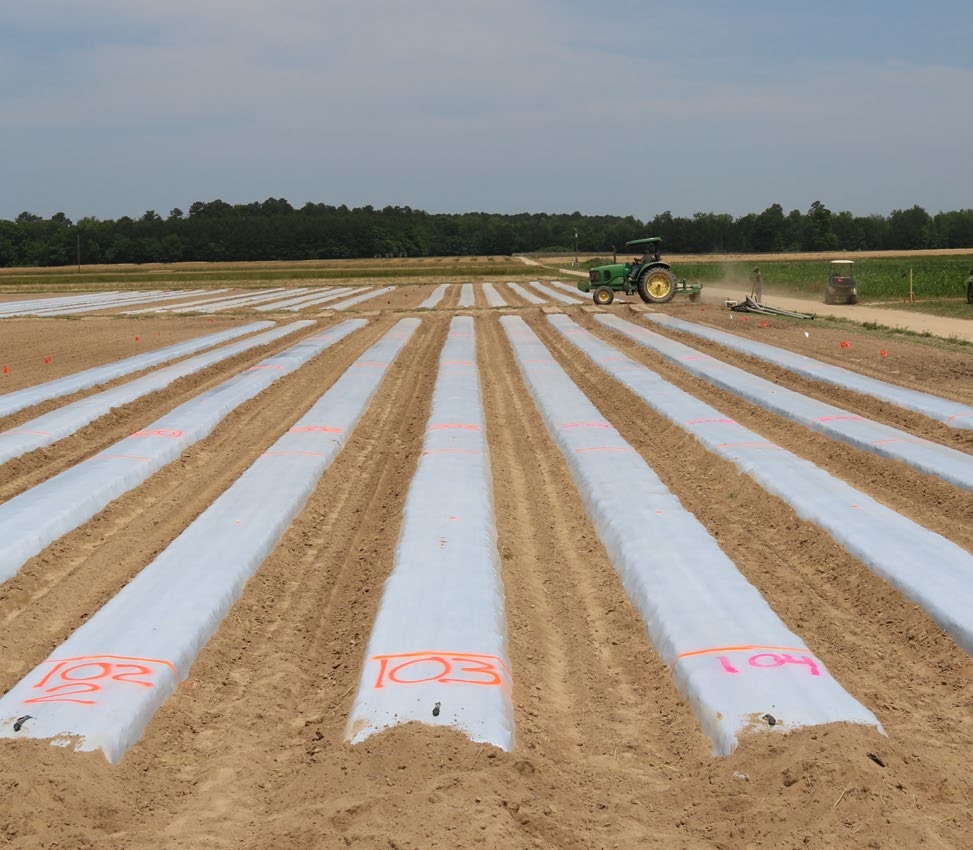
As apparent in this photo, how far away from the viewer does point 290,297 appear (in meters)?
40.3

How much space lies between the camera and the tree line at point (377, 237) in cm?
10294

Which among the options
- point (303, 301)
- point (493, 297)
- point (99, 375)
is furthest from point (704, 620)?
point (303, 301)

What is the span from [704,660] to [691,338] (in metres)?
16.3

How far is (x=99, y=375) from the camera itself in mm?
15680

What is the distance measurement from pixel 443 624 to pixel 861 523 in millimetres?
3536

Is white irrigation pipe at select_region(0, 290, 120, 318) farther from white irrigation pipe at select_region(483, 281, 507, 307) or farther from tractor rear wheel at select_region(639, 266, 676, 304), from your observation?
tractor rear wheel at select_region(639, 266, 676, 304)

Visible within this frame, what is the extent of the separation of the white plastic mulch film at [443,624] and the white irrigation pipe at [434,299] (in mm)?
23271

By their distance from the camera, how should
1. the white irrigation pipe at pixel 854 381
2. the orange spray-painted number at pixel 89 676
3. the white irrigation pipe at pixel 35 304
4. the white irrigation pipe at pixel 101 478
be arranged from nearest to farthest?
the orange spray-painted number at pixel 89 676 < the white irrigation pipe at pixel 101 478 < the white irrigation pipe at pixel 854 381 < the white irrigation pipe at pixel 35 304

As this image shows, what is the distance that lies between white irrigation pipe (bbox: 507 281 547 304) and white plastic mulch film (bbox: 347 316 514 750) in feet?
84.9

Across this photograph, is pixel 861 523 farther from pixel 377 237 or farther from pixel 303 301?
pixel 377 237

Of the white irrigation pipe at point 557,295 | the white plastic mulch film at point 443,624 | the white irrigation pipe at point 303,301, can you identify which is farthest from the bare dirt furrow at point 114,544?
the white irrigation pipe at point 303,301

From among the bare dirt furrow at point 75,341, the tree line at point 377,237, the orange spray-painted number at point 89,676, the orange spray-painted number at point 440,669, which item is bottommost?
the orange spray-painted number at point 440,669

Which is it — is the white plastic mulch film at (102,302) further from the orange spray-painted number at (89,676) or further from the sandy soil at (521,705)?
the orange spray-painted number at (89,676)

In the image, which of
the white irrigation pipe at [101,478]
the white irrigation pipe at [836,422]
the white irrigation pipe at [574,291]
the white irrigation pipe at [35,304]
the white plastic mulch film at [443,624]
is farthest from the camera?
the white irrigation pipe at [574,291]
